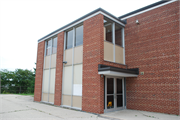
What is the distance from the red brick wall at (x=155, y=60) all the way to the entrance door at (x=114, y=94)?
1.78 feet

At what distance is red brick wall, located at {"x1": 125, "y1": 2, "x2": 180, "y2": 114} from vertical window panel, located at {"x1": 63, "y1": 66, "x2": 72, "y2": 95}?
413 cm

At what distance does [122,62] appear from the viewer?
408 inches

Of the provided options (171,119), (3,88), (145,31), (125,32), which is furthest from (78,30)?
(3,88)

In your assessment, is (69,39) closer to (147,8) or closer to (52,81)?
(52,81)

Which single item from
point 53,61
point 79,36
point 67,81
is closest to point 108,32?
point 79,36

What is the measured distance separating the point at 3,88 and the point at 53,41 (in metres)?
18.6

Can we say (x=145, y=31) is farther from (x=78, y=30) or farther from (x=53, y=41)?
(x=53, y=41)

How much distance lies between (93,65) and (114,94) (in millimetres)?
2356

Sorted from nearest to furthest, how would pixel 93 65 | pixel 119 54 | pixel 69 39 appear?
pixel 93 65 < pixel 119 54 < pixel 69 39

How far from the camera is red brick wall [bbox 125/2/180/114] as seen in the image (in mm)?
8258

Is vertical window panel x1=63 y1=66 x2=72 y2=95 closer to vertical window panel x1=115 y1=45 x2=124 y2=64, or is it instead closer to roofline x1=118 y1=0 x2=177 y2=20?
vertical window panel x1=115 y1=45 x2=124 y2=64

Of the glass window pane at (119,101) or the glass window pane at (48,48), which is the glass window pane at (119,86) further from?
the glass window pane at (48,48)

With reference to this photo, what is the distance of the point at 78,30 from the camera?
10672 mm

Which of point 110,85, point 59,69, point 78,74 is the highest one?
point 59,69
